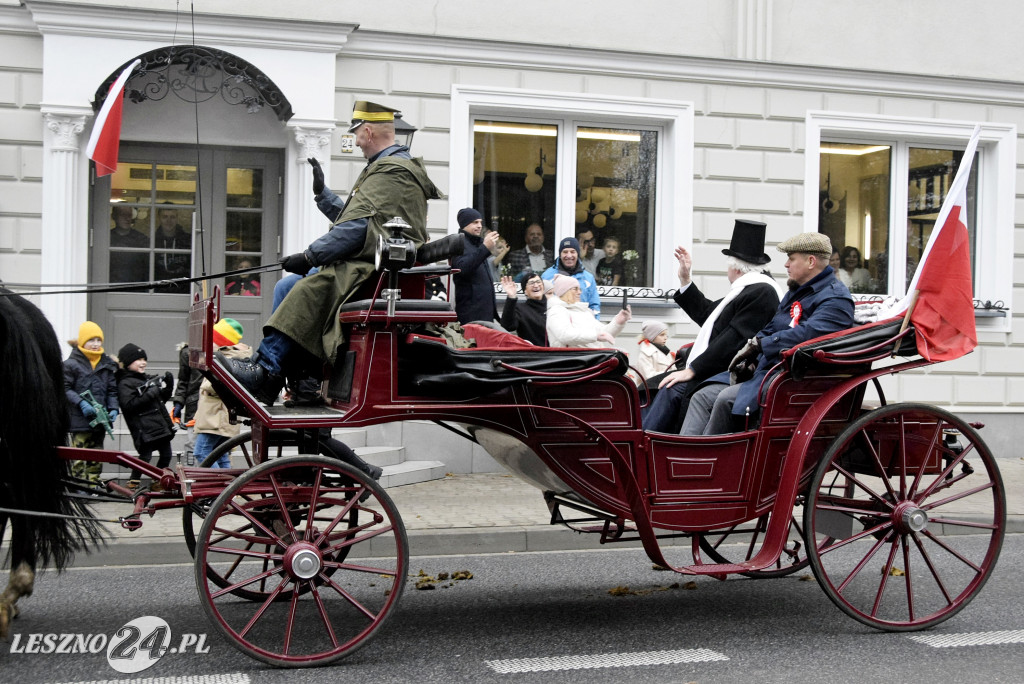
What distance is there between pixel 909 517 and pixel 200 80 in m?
7.72

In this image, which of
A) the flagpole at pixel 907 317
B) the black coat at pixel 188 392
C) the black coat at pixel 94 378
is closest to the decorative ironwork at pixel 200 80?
the black coat at pixel 94 378

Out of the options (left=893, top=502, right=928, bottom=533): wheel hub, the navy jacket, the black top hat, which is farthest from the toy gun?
(left=893, top=502, right=928, bottom=533): wheel hub

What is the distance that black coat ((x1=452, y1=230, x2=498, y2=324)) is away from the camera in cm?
849

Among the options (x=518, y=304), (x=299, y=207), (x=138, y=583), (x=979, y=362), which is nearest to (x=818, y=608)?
(x=138, y=583)

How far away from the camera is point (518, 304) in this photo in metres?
8.96

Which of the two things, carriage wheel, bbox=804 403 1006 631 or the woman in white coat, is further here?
the woman in white coat

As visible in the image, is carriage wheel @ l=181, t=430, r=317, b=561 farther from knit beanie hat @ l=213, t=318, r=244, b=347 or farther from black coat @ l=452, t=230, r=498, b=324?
black coat @ l=452, t=230, r=498, b=324

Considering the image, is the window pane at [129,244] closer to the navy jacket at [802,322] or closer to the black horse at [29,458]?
the black horse at [29,458]

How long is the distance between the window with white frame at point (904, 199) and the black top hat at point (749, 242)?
5862 millimetres

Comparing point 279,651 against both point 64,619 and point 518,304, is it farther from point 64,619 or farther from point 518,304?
point 518,304

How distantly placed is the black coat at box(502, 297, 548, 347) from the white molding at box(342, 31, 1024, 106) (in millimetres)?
2874

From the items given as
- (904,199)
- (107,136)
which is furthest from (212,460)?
(904,199)

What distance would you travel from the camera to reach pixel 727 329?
Result: 573 cm

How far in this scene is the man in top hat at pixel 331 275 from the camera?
4.63 m
